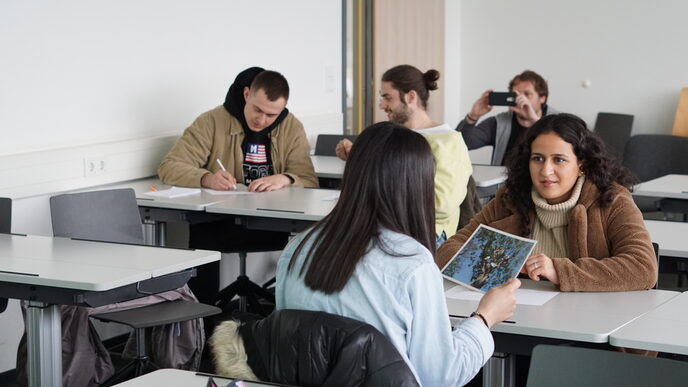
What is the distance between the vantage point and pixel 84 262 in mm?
3049

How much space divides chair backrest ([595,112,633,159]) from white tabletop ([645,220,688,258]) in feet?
12.1

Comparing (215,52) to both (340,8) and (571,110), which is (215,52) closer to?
(340,8)

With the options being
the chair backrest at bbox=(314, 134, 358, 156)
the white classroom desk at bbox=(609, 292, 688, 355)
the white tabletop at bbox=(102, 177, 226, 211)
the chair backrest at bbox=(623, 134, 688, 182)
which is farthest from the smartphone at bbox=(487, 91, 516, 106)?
the white classroom desk at bbox=(609, 292, 688, 355)

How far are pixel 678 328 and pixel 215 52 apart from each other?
3.64 meters

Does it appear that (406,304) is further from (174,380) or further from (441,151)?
(441,151)

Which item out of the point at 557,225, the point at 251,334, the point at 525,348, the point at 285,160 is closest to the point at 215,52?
the point at 285,160

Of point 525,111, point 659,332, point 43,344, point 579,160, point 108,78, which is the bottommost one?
point 43,344

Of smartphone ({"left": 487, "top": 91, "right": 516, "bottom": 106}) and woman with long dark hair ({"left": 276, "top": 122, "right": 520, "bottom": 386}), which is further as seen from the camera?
smartphone ({"left": 487, "top": 91, "right": 516, "bottom": 106})

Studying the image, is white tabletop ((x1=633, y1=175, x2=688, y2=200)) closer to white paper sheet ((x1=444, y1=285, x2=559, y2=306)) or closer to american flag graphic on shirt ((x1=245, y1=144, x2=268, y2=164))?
american flag graphic on shirt ((x1=245, y1=144, x2=268, y2=164))

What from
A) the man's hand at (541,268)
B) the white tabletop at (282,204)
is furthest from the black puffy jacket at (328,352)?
the white tabletop at (282,204)

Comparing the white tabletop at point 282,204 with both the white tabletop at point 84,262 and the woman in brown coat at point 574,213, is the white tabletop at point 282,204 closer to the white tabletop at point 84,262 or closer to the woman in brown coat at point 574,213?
the white tabletop at point 84,262

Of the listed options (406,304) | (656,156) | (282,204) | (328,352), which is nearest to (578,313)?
(406,304)

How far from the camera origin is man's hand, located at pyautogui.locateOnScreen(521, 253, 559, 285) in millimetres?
2738

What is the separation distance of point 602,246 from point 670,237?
1.00 m
